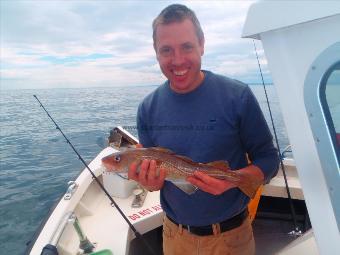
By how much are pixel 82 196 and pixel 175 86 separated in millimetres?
3002

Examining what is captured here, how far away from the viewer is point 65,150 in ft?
55.1

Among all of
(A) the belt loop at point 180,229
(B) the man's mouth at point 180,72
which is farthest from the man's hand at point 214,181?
(B) the man's mouth at point 180,72

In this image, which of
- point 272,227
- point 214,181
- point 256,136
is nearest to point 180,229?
point 214,181

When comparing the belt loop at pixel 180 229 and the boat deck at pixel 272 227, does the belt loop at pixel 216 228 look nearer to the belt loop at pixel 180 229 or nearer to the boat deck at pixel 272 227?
the belt loop at pixel 180 229

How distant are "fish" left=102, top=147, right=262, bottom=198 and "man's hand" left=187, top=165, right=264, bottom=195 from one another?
3 centimetres

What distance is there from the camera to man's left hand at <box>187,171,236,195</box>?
2279mm

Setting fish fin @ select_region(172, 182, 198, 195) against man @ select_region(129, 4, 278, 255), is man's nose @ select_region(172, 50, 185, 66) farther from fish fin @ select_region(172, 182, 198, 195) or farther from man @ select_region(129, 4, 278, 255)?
fish fin @ select_region(172, 182, 198, 195)

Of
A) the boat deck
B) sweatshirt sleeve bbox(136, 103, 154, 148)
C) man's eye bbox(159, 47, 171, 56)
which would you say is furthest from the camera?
the boat deck

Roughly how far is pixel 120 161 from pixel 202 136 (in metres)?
0.73

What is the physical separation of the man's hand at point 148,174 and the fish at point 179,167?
40 millimetres

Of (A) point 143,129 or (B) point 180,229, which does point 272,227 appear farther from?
(A) point 143,129

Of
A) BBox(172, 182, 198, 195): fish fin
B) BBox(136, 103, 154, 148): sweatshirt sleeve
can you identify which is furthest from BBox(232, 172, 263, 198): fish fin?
BBox(136, 103, 154, 148): sweatshirt sleeve

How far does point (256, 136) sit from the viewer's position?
2.41 m

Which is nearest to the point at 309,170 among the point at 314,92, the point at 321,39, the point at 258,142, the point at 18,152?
the point at 314,92
